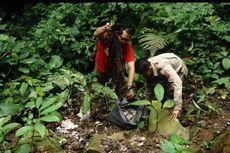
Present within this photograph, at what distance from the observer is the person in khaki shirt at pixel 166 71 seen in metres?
4.28

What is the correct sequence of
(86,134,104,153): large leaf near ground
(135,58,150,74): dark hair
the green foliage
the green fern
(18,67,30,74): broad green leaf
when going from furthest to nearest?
the green fern, (18,67,30,74): broad green leaf, the green foliage, (135,58,150,74): dark hair, (86,134,104,153): large leaf near ground

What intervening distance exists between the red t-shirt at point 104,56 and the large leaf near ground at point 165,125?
821 mm

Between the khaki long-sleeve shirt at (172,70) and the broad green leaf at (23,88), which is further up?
the khaki long-sleeve shirt at (172,70)

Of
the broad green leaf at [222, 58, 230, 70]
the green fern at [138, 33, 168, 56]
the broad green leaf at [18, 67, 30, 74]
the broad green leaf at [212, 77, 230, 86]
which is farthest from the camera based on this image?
the green fern at [138, 33, 168, 56]

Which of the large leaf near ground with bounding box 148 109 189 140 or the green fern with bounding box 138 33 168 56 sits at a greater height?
the green fern with bounding box 138 33 168 56

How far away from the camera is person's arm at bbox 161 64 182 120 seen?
426 cm

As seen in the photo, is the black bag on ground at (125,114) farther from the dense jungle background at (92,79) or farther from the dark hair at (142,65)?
the dark hair at (142,65)

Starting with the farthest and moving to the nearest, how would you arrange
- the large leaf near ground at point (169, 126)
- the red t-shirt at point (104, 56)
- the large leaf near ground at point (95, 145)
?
the red t-shirt at point (104, 56) → the large leaf near ground at point (169, 126) → the large leaf near ground at point (95, 145)

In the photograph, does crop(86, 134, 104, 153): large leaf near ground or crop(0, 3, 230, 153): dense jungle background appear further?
crop(0, 3, 230, 153): dense jungle background

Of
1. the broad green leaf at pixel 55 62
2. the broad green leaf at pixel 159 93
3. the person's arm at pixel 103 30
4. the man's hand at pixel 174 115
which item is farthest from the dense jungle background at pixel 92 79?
the person's arm at pixel 103 30

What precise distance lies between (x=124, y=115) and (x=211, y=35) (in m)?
2.26

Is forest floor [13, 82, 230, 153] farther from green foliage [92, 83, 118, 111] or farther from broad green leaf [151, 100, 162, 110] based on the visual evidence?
broad green leaf [151, 100, 162, 110]

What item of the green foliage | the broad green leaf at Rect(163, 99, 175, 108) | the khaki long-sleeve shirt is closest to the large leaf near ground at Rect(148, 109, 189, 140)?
the khaki long-sleeve shirt

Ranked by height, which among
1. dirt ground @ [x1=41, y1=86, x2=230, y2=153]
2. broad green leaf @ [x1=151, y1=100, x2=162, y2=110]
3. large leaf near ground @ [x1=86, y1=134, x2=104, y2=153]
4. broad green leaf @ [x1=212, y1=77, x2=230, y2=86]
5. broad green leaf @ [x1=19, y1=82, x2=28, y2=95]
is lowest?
dirt ground @ [x1=41, y1=86, x2=230, y2=153]
